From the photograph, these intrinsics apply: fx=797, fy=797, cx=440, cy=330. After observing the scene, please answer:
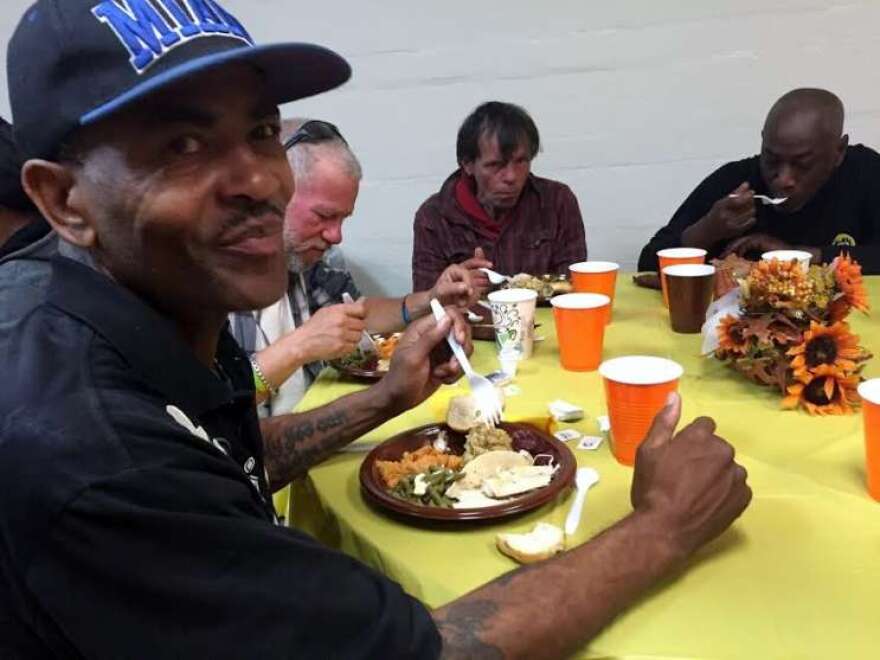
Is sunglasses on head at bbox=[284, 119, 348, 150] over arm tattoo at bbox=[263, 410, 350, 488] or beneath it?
over

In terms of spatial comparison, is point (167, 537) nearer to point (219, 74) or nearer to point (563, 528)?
point (219, 74)

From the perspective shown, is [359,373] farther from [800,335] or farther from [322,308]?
[800,335]

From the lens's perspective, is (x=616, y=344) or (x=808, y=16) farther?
(x=808, y=16)

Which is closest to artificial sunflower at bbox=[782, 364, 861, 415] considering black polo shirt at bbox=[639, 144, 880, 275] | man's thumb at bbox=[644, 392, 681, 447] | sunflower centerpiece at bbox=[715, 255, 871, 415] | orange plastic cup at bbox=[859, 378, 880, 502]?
sunflower centerpiece at bbox=[715, 255, 871, 415]

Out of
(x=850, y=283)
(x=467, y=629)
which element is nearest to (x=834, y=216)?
(x=850, y=283)

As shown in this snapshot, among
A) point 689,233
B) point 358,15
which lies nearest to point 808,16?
point 689,233

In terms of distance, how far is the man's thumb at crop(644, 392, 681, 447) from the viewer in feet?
3.29

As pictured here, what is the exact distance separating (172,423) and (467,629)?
0.34 meters

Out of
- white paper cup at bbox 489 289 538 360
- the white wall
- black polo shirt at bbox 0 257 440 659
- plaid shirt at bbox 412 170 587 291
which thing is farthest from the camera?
the white wall

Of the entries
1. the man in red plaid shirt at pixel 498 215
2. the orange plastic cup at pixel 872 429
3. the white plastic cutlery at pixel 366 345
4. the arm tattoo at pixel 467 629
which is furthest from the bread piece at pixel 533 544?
the man in red plaid shirt at pixel 498 215

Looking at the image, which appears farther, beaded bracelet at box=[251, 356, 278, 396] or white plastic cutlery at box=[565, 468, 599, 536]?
beaded bracelet at box=[251, 356, 278, 396]

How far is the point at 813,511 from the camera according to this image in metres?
1.00

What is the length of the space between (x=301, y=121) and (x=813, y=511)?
156 centimetres

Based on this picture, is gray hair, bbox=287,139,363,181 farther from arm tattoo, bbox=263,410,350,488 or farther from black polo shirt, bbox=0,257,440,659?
black polo shirt, bbox=0,257,440,659
